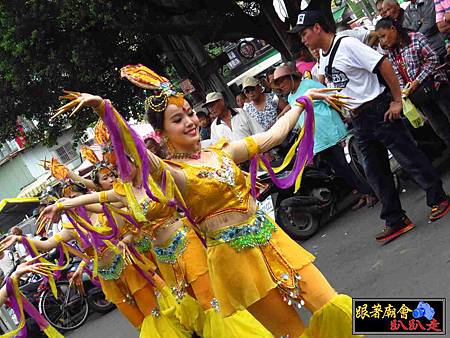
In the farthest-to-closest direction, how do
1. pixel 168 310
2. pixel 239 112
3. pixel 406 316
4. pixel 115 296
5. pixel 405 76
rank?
pixel 239 112
pixel 405 76
pixel 115 296
pixel 168 310
pixel 406 316

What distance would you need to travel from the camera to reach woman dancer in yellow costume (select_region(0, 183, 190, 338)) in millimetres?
4824

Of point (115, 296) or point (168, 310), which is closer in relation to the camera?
point (168, 310)

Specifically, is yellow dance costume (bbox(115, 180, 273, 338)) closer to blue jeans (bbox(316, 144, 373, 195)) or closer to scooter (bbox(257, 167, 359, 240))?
scooter (bbox(257, 167, 359, 240))

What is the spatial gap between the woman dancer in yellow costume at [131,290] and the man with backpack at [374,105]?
207cm

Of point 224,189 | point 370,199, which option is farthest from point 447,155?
point 224,189

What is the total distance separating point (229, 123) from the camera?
301 inches

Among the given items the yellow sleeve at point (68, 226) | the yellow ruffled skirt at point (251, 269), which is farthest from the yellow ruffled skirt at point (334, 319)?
the yellow sleeve at point (68, 226)

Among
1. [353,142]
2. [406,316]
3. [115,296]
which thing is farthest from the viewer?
[353,142]

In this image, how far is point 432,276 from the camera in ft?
13.7

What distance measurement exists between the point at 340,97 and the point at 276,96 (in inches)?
174

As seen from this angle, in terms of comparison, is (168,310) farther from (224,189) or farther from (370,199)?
(370,199)

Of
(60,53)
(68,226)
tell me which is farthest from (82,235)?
(60,53)

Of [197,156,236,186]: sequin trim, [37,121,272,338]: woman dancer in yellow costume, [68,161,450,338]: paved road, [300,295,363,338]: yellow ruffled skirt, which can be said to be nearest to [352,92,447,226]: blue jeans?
[68,161,450,338]: paved road

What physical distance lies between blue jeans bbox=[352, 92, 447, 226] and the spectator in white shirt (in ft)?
7.78
